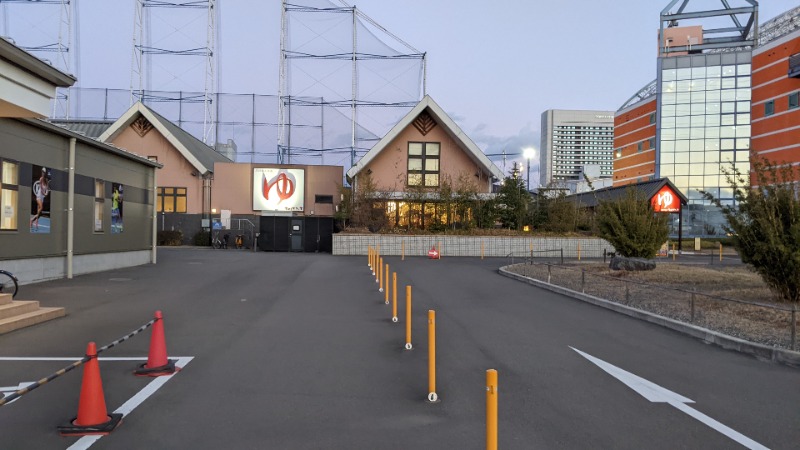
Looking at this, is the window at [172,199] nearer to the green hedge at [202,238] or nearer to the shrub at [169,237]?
the shrub at [169,237]

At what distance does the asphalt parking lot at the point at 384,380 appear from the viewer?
4652mm

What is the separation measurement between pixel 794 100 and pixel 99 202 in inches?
2288

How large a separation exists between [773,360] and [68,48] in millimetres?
49087

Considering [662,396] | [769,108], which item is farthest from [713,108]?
[662,396]

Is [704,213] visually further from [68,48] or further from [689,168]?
[68,48]

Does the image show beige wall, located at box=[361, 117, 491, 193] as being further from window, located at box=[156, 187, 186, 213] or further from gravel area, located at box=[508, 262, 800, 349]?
gravel area, located at box=[508, 262, 800, 349]

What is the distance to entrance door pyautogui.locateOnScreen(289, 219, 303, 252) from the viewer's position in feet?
116

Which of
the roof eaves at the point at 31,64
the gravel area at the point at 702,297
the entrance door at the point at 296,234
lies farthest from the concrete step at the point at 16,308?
the entrance door at the point at 296,234

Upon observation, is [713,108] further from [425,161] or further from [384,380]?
[384,380]

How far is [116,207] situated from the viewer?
2006 centimetres

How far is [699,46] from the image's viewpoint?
69125mm

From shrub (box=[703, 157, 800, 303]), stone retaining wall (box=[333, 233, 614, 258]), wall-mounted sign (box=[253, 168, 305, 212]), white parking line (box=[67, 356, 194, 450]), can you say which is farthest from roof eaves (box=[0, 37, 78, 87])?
wall-mounted sign (box=[253, 168, 305, 212])

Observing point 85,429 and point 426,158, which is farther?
point 426,158

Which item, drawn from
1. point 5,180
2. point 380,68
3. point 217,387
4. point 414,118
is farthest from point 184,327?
point 380,68
